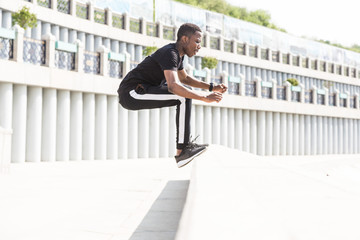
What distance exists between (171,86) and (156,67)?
469 millimetres

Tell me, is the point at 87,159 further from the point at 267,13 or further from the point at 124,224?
the point at 267,13

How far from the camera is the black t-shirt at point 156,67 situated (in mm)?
4652

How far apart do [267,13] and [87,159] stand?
7126cm

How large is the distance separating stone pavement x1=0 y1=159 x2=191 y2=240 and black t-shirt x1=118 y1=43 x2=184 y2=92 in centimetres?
206

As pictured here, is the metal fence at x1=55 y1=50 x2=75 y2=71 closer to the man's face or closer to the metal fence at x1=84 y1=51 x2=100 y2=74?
the metal fence at x1=84 y1=51 x2=100 y2=74

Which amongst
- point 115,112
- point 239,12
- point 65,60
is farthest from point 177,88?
point 239,12

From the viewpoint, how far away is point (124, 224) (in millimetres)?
6410

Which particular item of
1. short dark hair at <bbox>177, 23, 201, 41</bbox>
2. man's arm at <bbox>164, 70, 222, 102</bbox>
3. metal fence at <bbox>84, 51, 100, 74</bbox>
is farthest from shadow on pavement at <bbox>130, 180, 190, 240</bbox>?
metal fence at <bbox>84, 51, 100, 74</bbox>

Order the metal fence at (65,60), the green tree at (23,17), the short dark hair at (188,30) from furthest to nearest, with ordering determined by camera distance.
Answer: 1. the green tree at (23,17)
2. the metal fence at (65,60)
3. the short dark hair at (188,30)

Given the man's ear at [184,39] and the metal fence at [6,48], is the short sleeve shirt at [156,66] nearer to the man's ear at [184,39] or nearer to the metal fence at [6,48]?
the man's ear at [184,39]

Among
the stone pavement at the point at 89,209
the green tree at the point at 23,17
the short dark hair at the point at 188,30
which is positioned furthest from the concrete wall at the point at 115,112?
the short dark hair at the point at 188,30

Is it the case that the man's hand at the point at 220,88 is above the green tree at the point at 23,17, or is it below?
below

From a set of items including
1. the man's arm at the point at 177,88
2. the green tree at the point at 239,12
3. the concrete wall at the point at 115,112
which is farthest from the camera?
the green tree at the point at 239,12

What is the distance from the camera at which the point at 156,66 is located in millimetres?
4969
